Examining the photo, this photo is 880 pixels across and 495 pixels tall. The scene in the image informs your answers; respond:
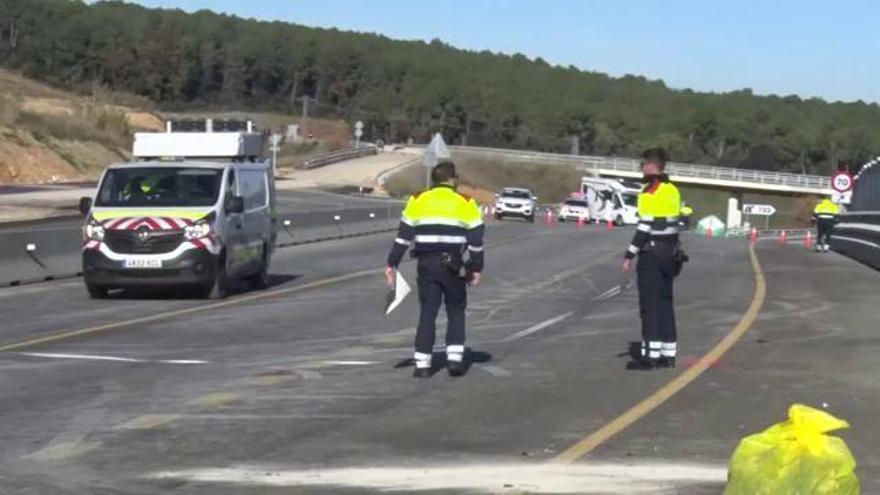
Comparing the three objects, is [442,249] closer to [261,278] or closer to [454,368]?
[454,368]

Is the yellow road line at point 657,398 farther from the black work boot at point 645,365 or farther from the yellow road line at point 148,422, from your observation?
the yellow road line at point 148,422

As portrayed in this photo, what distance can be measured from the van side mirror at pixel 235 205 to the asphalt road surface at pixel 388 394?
127 cm

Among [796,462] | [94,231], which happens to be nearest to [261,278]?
[94,231]

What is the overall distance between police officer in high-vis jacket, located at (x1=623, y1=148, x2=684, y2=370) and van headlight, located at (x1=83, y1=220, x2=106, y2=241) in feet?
31.7

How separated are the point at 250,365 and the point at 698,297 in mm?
10272

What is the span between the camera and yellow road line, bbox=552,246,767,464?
9453mm

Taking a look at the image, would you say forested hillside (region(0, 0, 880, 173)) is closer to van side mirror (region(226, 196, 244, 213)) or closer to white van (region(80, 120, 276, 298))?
white van (region(80, 120, 276, 298))

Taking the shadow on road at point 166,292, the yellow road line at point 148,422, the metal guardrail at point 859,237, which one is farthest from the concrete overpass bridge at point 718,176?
the yellow road line at point 148,422

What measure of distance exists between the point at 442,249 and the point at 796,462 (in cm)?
650

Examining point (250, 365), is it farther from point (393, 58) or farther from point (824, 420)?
point (393, 58)

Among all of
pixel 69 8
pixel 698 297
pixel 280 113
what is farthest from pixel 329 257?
pixel 69 8

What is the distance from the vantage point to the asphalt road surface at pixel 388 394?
8.75m

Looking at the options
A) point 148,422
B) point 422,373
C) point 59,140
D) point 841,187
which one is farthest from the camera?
point 59,140

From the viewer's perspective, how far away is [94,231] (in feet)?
68.5
